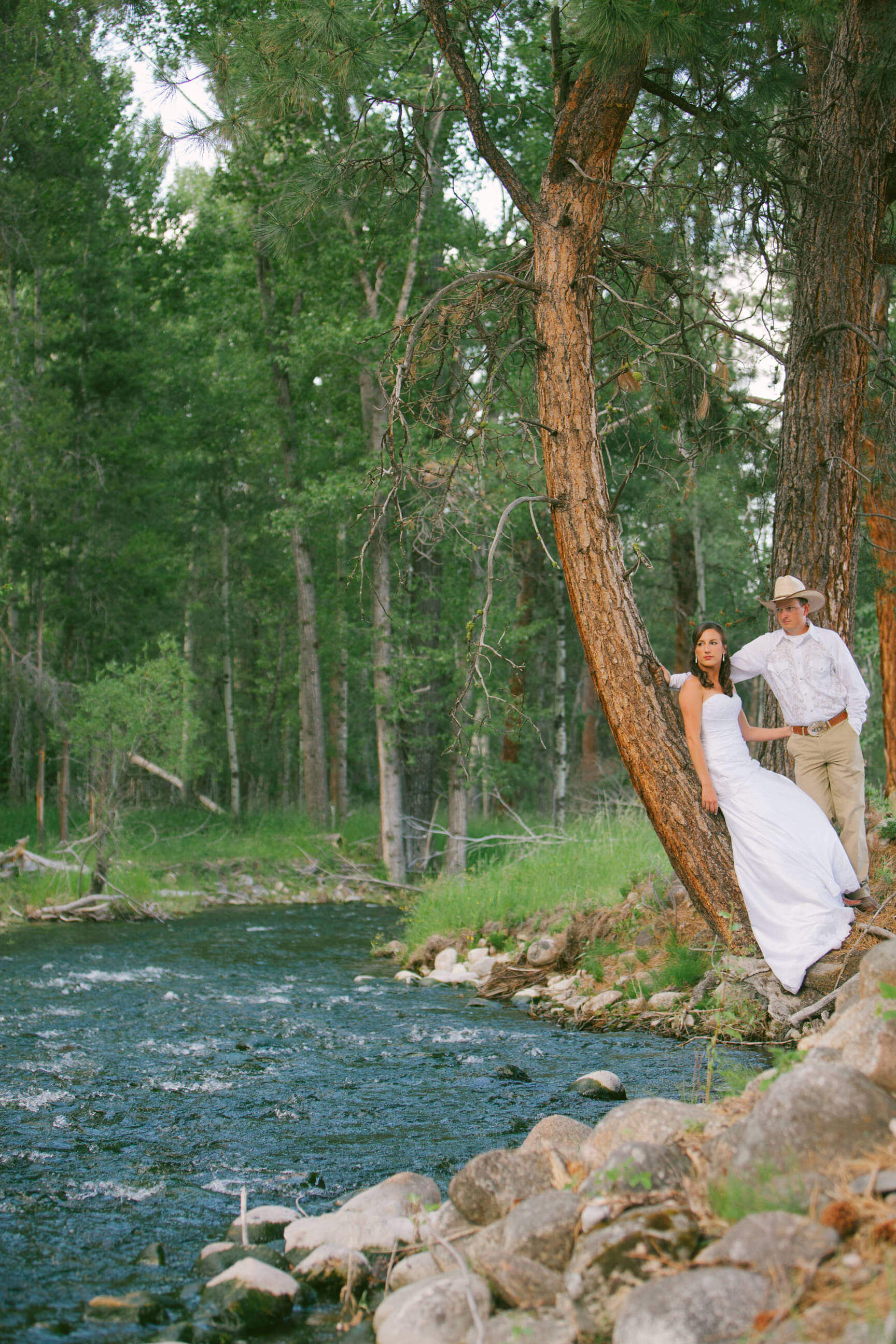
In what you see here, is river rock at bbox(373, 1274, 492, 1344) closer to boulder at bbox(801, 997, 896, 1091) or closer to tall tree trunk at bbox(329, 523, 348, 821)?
boulder at bbox(801, 997, 896, 1091)

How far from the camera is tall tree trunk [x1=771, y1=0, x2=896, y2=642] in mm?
7887

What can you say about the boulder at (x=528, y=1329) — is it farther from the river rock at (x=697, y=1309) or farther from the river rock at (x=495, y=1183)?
the river rock at (x=495, y=1183)

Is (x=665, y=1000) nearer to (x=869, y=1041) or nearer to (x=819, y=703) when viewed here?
(x=819, y=703)

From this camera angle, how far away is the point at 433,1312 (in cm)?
332

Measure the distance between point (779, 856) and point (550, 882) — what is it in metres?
4.94

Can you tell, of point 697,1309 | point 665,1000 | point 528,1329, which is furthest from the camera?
point 665,1000

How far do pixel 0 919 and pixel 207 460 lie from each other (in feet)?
50.9

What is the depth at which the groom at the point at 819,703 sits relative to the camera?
7.10m

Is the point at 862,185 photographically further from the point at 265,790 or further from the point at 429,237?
the point at 265,790

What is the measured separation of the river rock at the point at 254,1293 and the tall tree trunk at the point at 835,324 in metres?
5.74

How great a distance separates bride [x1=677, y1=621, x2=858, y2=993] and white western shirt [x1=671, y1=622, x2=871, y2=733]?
0.70 ft

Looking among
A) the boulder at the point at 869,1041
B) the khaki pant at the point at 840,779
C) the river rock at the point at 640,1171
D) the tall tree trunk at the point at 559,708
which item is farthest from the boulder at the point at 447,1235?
the tall tree trunk at the point at 559,708

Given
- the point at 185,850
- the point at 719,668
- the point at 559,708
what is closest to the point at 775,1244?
the point at 719,668

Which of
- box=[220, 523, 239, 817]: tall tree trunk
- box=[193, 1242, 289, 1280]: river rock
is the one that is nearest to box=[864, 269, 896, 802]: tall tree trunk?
box=[193, 1242, 289, 1280]: river rock
